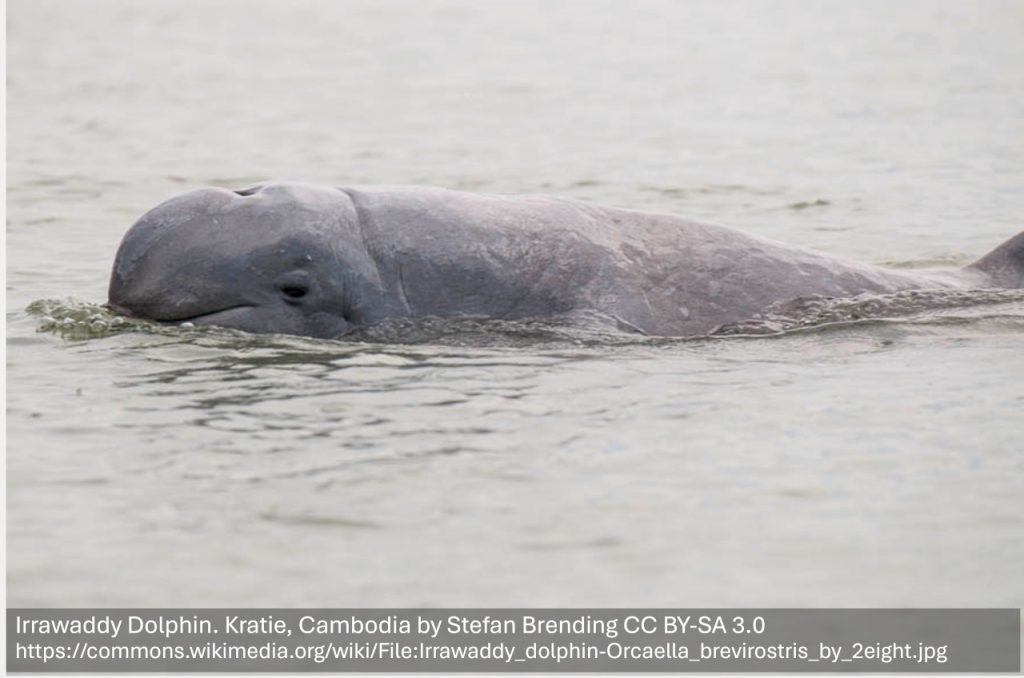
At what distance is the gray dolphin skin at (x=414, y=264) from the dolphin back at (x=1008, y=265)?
1.72 meters

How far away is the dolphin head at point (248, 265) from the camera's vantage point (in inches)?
395

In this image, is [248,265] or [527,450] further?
[248,265]

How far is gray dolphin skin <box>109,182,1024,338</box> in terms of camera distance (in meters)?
10.1

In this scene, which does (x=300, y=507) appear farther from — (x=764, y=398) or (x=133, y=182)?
(x=133, y=182)

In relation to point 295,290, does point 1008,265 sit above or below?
below

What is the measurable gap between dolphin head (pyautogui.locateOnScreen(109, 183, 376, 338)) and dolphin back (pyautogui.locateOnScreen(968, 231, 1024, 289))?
436 centimetres

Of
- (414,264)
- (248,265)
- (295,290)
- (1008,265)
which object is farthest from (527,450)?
(1008,265)

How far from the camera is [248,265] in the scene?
10031mm

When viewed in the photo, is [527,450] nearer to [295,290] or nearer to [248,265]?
[295,290]

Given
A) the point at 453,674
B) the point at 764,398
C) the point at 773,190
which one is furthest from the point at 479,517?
the point at 773,190
